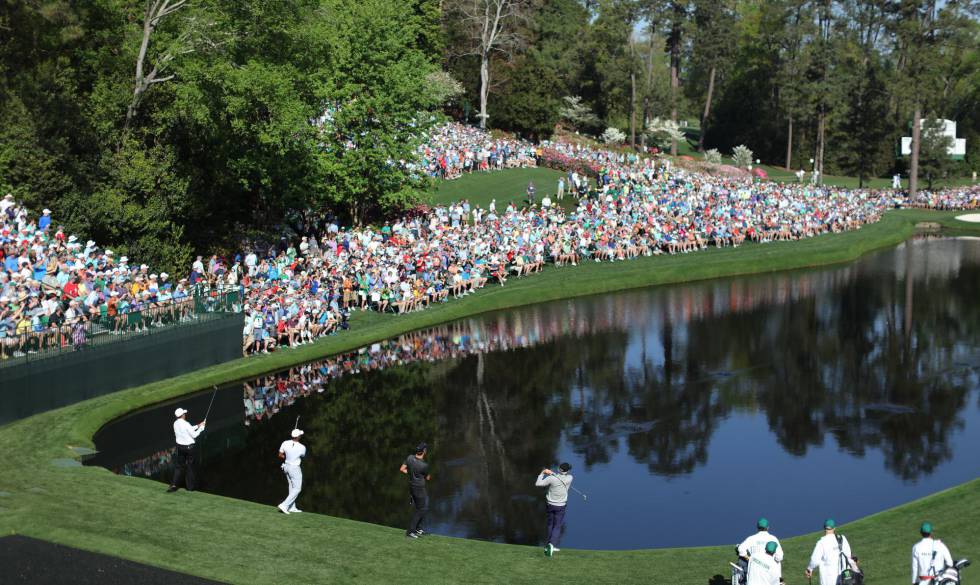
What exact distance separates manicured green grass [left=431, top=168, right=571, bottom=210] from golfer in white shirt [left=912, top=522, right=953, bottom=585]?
43264mm

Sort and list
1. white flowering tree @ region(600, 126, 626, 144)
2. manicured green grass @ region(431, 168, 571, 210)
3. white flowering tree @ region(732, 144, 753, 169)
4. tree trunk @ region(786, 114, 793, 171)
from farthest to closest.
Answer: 1. tree trunk @ region(786, 114, 793, 171)
2. white flowering tree @ region(732, 144, 753, 169)
3. white flowering tree @ region(600, 126, 626, 144)
4. manicured green grass @ region(431, 168, 571, 210)

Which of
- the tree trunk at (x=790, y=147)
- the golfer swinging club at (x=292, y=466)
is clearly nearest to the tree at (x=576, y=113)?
the tree trunk at (x=790, y=147)

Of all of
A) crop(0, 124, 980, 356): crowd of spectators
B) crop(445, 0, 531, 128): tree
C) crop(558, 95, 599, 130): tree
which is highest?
crop(445, 0, 531, 128): tree

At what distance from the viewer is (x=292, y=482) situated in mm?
20391

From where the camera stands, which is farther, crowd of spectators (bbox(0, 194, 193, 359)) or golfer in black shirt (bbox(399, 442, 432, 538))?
crowd of spectators (bbox(0, 194, 193, 359))

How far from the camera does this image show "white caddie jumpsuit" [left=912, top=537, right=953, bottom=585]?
14727 millimetres

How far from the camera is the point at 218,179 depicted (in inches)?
1766

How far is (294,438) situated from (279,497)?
243cm

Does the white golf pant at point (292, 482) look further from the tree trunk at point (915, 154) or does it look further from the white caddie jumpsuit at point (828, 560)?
the tree trunk at point (915, 154)

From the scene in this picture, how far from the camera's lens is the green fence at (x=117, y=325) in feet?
87.5

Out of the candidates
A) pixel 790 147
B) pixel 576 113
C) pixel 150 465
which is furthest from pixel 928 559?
pixel 790 147

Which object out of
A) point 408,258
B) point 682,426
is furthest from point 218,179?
point 682,426

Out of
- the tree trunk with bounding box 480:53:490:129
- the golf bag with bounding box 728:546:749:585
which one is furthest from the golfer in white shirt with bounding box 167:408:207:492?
the tree trunk with bounding box 480:53:490:129

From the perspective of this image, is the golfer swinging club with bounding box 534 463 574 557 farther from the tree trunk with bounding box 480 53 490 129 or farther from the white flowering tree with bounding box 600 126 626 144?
the white flowering tree with bounding box 600 126 626 144
